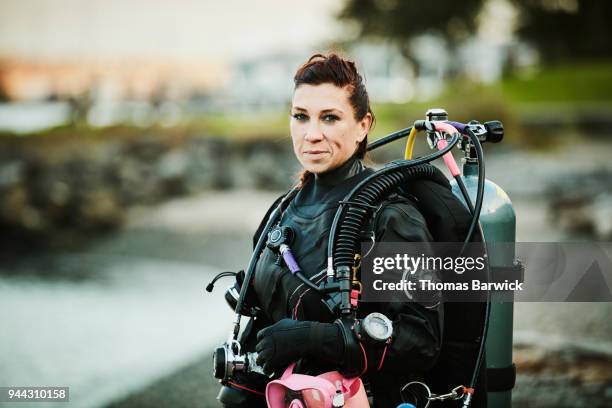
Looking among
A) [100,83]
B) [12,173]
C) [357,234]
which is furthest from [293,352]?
[100,83]

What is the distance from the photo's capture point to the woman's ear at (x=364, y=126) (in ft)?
8.29

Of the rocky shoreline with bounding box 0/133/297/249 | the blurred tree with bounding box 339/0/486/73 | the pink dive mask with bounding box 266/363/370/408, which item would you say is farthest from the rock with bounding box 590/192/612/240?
the blurred tree with bounding box 339/0/486/73

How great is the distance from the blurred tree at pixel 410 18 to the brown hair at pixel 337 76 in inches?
822

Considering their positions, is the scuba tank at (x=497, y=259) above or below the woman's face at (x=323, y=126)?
below

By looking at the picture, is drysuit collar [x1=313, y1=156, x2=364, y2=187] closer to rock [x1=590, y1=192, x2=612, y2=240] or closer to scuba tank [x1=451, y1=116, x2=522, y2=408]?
scuba tank [x1=451, y1=116, x2=522, y2=408]

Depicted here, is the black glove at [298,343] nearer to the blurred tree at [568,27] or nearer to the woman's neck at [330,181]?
the woman's neck at [330,181]

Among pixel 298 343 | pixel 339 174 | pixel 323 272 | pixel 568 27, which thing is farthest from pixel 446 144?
pixel 568 27

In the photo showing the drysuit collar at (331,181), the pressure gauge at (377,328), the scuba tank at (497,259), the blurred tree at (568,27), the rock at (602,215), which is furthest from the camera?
the blurred tree at (568,27)

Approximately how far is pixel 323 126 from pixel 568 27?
25.2m

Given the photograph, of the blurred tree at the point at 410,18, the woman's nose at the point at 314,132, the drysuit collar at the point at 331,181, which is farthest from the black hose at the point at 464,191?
the blurred tree at the point at 410,18

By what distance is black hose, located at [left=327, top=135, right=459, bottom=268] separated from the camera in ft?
7.31

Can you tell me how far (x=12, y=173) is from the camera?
10750 mm

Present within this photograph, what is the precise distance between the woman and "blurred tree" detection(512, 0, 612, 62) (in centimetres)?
2290

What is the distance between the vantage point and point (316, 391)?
2078 mm
